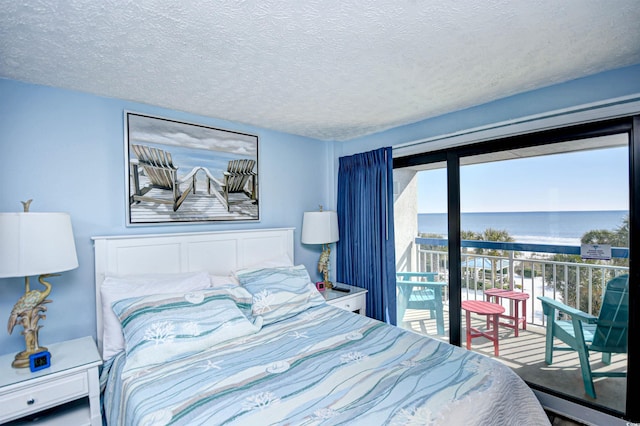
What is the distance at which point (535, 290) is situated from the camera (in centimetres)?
266

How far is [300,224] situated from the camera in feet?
11.0

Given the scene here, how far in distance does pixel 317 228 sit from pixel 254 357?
1617mm

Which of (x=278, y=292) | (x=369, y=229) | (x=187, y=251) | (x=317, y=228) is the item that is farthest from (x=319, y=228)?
(x=187, y=251)

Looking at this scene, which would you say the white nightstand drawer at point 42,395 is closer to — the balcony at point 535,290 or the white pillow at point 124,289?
the white pillow at point 124,289

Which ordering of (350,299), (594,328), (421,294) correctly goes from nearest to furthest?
(594,328), (350,299), (421,294)

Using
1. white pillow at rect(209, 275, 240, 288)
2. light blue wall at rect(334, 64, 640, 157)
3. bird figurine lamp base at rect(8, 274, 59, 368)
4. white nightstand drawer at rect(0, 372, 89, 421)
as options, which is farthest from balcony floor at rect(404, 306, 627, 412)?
bird figurine lamp base at rect(8, 274, 59, 368)

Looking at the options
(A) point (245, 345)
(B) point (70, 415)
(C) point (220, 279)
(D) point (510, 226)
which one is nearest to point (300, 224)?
(C) point (220, 279)

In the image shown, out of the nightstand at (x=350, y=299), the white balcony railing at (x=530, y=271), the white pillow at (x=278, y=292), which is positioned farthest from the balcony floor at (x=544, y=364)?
the white pillow at (x=278, y=292)

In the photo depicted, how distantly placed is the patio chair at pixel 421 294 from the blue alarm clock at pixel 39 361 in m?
3.01

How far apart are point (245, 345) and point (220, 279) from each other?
29.2 inches

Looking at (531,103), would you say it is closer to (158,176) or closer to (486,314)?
(486,314)

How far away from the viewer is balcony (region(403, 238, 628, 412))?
209cm

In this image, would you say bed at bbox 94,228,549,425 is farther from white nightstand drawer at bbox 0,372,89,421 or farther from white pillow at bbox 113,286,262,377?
white nightstand drawer at bbox 0,372,89,421

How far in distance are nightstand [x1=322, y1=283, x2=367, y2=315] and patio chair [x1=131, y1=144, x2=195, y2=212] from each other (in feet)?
5.46
